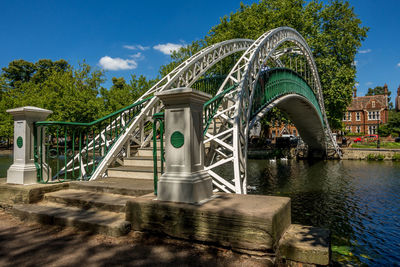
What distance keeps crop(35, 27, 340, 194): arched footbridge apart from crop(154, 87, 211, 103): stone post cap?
2.37m

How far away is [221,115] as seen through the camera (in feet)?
27.6

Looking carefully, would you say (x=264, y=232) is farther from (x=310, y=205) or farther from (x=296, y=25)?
(x=296, y=25)

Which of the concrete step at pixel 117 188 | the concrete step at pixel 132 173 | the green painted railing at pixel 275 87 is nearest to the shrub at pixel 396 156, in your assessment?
the green painted railing at pixel 275 87

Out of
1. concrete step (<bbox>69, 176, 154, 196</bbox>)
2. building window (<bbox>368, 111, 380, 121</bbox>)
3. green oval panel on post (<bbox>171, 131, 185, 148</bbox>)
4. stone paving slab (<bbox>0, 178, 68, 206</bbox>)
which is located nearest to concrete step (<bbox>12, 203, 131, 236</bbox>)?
stone paving slab (<bbox>0, 178, 68, 206</bbox>)

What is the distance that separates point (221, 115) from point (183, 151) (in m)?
4.84

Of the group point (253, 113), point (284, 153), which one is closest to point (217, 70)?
point (284, 153)

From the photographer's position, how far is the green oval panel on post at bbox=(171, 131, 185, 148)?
377 centimetres

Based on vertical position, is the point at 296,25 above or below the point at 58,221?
above

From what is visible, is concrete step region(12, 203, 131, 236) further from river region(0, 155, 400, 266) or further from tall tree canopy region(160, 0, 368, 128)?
tall tree canopy region(160, 0, 368, 128)

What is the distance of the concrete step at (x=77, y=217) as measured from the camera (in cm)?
363

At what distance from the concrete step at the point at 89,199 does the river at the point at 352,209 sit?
4.59m

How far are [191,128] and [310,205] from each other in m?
8.53

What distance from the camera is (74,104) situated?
88.5 ft

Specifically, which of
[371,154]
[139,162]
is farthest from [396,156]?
[139,162]
